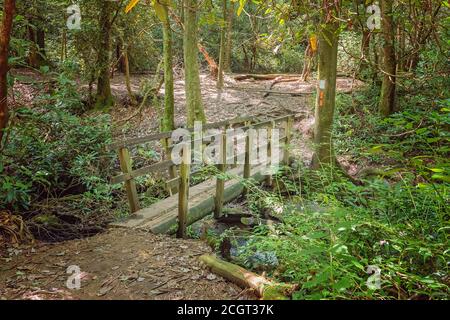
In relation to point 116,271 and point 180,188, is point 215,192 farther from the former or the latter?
point 116,271

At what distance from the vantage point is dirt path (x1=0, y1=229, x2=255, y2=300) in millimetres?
3621

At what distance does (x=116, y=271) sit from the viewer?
402 centimetres

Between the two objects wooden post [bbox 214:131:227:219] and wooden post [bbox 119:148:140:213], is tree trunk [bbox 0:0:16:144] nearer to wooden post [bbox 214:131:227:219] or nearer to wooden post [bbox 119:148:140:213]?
wooden post [bbox 119:148:140:213]

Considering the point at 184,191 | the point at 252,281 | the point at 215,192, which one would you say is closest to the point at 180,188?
the point at 184,191

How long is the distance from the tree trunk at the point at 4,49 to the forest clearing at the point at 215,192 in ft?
0.04

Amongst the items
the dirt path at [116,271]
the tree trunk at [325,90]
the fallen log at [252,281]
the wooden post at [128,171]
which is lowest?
the dirt path at [116,271]

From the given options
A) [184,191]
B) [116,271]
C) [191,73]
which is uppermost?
[191,73]

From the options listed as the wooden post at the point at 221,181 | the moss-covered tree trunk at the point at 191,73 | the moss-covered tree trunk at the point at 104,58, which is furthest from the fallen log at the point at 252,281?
the moss-covered tree trunk at the point at 104,58

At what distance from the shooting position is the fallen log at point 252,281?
10.5ft

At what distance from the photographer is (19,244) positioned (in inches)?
173

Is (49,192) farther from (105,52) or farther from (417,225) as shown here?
(105,52)

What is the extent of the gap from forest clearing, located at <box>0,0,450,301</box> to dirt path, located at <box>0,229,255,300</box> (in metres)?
0.02

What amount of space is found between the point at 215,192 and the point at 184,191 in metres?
1.35

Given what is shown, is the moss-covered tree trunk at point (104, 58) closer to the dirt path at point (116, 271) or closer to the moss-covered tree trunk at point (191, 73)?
the moss-covered tree trunk at point (191, 73)
